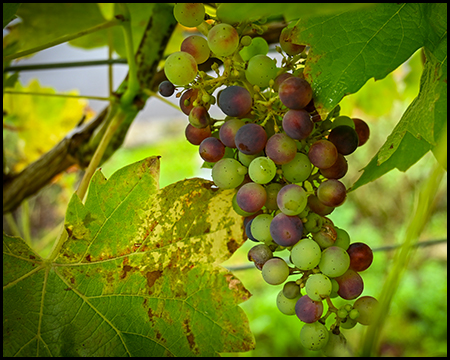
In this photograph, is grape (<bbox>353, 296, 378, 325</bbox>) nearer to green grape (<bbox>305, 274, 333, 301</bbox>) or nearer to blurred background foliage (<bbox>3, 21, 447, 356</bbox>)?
green grape (<bbox>305, 274, 333, 301</bbox>)

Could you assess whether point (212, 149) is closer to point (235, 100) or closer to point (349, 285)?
point (235, 100)

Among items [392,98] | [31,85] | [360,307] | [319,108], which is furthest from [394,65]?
[31,85]

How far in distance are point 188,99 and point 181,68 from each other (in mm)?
41

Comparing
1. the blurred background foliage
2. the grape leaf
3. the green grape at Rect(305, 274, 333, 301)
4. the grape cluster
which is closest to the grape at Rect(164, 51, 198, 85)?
the grape cluster

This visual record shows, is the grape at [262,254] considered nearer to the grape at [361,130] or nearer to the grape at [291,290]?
the grape at [291,290]

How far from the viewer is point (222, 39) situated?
326 millimetres

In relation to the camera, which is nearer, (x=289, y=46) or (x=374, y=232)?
(x=289, y=46)

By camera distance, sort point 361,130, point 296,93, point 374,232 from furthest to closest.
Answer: point 374,232 → point 361,130 → point 296,93

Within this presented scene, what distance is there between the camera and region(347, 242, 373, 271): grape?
1.17 feet

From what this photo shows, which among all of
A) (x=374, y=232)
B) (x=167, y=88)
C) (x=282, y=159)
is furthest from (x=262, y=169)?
(x=374, y=232)

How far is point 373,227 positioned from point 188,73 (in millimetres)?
2544

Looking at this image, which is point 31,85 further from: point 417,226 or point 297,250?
point 417,226

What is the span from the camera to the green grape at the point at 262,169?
333mm

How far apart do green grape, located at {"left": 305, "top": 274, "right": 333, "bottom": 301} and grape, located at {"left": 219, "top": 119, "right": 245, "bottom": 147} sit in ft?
0.45
